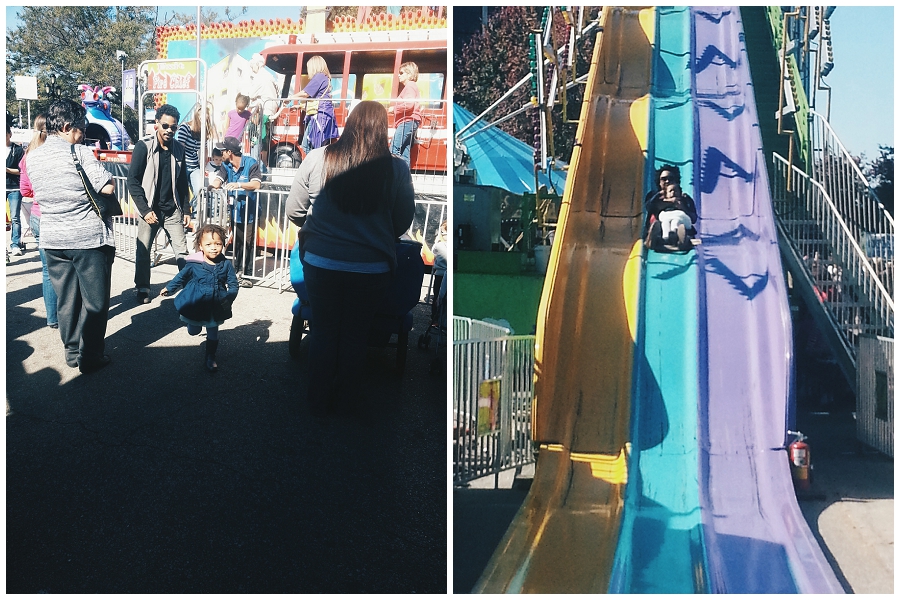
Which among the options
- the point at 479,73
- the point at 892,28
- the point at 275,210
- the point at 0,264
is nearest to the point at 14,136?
the point at 0,264

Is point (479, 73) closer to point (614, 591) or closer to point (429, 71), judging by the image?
point (429, 71)

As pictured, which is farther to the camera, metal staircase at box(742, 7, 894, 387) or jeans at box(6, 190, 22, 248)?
jeans at box(6, 190, 22, 248)

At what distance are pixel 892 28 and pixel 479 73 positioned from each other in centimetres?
165

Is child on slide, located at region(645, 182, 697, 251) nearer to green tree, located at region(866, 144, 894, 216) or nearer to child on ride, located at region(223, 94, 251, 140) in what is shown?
green tree, located at region(866, 144, 894, 216)

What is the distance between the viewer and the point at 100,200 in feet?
9.98

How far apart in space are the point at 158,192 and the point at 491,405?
1.87 metres

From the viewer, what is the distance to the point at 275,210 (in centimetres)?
342

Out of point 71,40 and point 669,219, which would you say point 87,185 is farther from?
point 669,219

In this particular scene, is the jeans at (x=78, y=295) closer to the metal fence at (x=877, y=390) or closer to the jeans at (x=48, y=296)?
the jeans at (x=48, y=296)

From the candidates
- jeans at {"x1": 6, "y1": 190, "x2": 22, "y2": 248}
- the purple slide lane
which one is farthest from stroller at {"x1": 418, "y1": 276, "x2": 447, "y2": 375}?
jeans at {"x1": 6, "y1": 190, "x2": 22, "y2": 248}

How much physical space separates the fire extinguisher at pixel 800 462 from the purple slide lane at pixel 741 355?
1.1 inches

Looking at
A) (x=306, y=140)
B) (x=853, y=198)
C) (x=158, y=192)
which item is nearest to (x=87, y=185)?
(x=158, y=192)

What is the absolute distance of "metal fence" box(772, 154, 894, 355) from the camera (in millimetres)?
2697

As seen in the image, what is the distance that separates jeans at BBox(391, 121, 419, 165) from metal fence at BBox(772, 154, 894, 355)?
1439 millimetres
